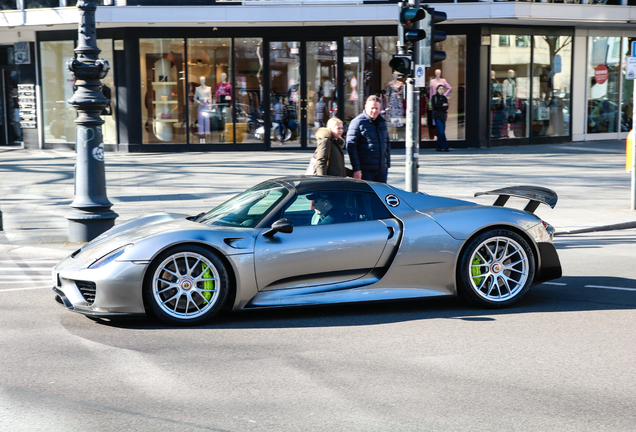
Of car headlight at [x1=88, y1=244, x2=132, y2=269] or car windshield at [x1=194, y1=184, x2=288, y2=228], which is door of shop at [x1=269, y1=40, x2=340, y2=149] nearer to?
car windshield at [x1=194, y1=184, x2=288, y2=228]

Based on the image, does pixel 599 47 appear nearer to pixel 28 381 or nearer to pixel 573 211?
pixel 573 211

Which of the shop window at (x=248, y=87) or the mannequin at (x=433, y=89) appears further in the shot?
the mannequin at (x=433, y=89)

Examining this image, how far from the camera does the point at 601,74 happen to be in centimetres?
2541

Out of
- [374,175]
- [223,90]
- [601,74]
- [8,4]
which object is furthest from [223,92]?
[374,175]

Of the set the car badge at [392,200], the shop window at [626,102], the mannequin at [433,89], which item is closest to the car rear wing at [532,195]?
the car badge at [392,200]

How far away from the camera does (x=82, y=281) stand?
19.5 ft

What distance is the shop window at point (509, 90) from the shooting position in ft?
76.6

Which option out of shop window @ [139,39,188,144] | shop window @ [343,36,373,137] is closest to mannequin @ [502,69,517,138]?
shop window @ [343,36,373,137]

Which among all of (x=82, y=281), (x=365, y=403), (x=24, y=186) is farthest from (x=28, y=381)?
(x=24, y=186)

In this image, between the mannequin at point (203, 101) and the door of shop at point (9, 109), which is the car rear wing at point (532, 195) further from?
the door of shop at point (9, 109)

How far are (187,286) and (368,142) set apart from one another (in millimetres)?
4688

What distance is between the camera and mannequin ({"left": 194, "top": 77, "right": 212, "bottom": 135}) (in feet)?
75.1

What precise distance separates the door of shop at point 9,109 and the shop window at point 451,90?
14.3 m

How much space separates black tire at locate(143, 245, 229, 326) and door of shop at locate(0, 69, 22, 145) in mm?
23071
